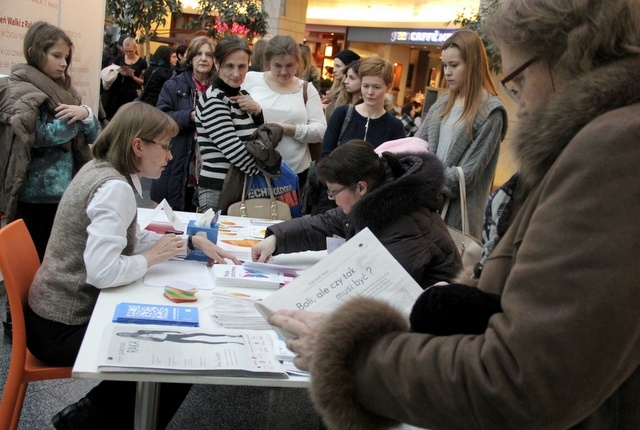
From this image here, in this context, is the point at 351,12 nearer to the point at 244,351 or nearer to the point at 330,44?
the point at 330,44

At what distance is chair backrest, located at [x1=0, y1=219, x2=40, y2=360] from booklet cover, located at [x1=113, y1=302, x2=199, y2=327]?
0.41m

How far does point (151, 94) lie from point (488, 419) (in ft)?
16.3

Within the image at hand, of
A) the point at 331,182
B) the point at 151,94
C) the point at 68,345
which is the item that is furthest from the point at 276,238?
the point at 151,94

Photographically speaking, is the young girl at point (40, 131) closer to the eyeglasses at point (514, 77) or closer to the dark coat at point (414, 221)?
the dark coat at point (414, 221)

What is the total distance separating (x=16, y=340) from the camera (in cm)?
188

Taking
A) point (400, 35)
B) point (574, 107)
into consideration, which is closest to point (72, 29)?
point (574, 107)

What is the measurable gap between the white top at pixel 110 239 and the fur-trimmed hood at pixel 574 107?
1401mm

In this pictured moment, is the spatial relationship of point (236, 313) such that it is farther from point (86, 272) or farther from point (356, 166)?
point (356, 166)

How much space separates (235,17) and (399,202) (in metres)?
6.67

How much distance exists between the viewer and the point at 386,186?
204 cm

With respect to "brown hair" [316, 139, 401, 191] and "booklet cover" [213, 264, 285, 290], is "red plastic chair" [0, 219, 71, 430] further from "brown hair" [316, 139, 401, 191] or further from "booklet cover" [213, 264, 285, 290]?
"brown hair" [316, 139, 401, 191]

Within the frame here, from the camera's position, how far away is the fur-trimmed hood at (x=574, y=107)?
0.79m

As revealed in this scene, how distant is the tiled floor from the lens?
2562 millimetres

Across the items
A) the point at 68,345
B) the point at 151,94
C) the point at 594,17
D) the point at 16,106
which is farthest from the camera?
the point at 151,94
